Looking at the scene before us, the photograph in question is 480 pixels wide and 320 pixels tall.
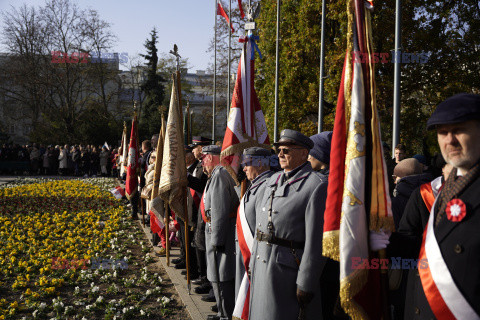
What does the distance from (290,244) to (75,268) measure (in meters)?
5.39

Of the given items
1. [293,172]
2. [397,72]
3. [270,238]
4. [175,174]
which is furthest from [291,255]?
[397,72]

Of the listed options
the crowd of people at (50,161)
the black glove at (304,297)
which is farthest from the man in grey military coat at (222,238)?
the crowd of people at (50,161)

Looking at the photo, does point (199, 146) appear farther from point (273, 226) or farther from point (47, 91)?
point (47, 91)

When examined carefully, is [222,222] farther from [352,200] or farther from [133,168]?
[133,168]

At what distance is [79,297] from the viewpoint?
6.77m

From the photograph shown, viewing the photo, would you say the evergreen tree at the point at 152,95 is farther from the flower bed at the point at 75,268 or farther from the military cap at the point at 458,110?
the military cap at the point at 458,110

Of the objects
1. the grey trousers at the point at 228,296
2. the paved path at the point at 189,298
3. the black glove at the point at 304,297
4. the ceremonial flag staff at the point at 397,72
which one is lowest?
the paved path at the point at 189,298

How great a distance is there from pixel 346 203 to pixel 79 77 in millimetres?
39890

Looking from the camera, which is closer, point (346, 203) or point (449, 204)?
point (449, 204)

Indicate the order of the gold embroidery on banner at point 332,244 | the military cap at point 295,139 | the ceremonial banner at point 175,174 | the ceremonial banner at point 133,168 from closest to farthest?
the gold embroidery on banner at point 332,244, the military cap at point 295,139, the ceremonial banner at point 175,174, the ceremonial banner at point 133,168

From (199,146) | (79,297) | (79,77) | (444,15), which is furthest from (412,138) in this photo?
(79,77)

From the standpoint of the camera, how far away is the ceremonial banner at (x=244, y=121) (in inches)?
244

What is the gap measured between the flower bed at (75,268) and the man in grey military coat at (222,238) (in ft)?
3.21

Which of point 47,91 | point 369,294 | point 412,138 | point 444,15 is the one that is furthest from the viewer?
point 47,91
